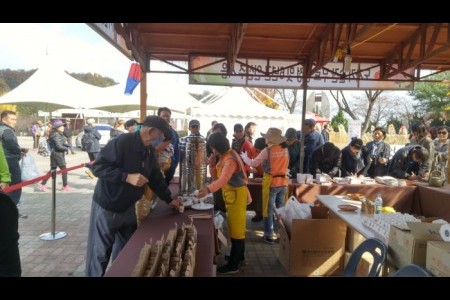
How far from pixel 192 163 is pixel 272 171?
1.46m

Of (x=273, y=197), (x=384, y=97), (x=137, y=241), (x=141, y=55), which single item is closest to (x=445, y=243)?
(x=137, y=241)

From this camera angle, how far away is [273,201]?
4.80 meters

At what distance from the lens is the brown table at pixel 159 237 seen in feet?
6.13

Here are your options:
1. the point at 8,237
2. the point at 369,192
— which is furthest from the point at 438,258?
the point at 369,192

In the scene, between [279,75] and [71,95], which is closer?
[279,75]

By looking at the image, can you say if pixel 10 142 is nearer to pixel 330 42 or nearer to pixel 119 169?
pixel 119 169

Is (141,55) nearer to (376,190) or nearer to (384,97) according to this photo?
(376,190)

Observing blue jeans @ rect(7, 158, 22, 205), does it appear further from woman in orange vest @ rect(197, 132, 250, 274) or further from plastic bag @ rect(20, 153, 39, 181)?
woman in orange vest @ rect(197, 132, 250, 274)

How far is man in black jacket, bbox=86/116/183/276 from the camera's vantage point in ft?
8.63

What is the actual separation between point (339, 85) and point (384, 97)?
30822 millimetres

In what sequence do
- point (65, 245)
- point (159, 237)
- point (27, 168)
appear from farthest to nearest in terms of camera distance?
point (27, 168) → point (65, 245) → point (159, 237)

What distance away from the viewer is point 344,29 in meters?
5.52

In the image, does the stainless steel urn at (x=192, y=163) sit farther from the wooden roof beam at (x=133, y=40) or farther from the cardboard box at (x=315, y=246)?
the wooden roof beam at (x=133, y=40)

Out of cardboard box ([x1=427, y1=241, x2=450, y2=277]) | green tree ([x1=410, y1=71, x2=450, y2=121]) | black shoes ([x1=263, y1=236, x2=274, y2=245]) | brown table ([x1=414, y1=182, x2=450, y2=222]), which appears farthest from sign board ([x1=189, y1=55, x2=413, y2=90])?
green tree ([x1=410, y1=71, x2=450, y2=121])
